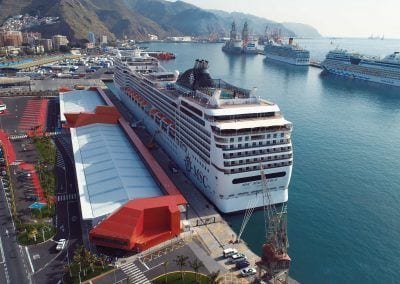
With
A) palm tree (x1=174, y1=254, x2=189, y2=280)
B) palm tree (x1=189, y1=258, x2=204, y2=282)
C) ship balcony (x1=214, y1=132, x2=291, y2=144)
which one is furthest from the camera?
ship balcony (x1=214, y1=132, x2=291, y2=144)

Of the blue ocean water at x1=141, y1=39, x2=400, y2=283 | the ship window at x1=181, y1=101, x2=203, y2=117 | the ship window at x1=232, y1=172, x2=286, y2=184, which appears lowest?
the blue ocean water at x1=141, y1=39, x2=400, y2=283

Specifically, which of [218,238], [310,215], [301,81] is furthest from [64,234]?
[301,81]

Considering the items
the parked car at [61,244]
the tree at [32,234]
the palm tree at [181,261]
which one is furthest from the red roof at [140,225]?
the tree at [32,234]

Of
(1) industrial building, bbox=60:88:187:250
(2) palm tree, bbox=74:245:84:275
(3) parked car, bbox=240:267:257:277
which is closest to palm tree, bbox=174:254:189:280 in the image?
(1) industrial building, bbox=60:88:187:250

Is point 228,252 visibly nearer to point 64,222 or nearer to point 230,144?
point 230,144

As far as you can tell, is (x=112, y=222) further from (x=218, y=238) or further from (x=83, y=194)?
(x=218, y=238)

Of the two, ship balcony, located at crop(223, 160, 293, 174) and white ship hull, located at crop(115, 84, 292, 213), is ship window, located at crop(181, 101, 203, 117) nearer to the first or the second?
white ship hull, located at crop(115, 84, 292, 213)

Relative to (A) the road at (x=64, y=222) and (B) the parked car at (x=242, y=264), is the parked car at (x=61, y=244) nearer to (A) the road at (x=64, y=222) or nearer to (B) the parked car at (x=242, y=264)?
(A) the road at (x=64, y=222)
